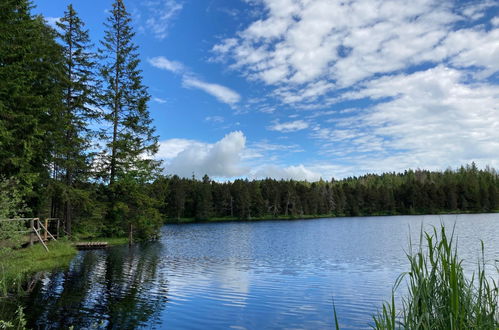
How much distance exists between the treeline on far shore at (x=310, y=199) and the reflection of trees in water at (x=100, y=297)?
9040 cm

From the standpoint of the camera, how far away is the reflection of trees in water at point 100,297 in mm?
11375

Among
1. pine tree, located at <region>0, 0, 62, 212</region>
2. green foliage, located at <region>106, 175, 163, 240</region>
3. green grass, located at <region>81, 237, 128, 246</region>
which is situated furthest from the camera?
green grass, located at <region>81, 237, 128, 246</region>

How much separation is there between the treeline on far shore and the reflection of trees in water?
9040 cm

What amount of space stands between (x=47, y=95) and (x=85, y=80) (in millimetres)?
6010

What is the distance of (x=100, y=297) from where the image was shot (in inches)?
573

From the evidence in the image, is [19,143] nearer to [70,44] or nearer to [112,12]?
[70,44]

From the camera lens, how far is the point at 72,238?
32594mm

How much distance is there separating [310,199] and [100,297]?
400 ft

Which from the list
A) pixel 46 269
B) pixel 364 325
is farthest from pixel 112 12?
pixel 364 325

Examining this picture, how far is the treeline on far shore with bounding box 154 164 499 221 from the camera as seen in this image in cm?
11531

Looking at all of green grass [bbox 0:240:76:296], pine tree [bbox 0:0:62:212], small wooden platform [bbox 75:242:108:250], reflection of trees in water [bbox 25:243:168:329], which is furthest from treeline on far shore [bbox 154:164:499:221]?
reflection of trees in water [bbox 25:243:168:329]

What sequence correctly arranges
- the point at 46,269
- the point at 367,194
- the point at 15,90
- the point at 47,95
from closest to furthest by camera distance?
the point at 46,269, the point at 15,90, the point at 47,95, the point at 367,194

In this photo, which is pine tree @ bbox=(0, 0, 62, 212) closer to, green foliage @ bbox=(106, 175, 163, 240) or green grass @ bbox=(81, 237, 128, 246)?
green foliage @ bbox=(106, 175, 163, 240)

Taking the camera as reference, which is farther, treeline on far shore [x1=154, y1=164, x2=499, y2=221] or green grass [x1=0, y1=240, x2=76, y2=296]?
treeline on far shore [x1=154, y1=164, x2=499, y2=221]
